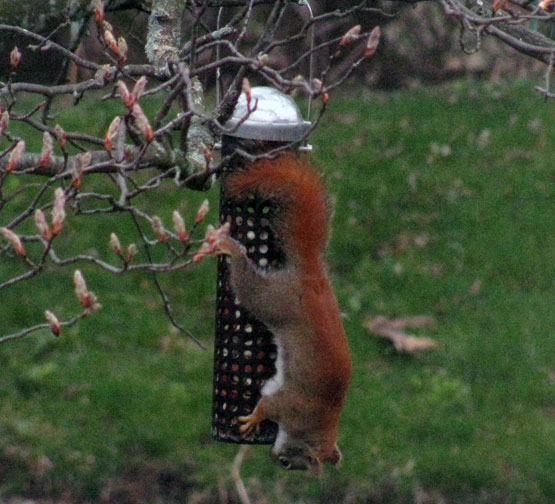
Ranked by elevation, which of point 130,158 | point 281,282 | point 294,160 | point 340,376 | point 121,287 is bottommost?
point 121,287

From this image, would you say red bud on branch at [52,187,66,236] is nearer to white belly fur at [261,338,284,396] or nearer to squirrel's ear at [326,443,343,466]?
white belly fur at [261,338,284,396]

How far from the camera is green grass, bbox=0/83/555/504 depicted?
15.7 ft

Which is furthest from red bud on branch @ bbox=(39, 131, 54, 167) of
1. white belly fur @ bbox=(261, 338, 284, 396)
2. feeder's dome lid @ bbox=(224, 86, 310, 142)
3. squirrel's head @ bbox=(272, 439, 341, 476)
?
squirrel's head @ bbox=(272, 439, 341, 476)

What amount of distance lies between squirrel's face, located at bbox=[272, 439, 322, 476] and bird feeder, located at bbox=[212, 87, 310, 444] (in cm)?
5

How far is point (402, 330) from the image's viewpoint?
5660 millimetres

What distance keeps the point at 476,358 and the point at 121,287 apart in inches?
72.1

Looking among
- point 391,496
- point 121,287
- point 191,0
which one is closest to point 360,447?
point 391,496

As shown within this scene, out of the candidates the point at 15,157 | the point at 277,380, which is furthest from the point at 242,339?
the point at 15,157

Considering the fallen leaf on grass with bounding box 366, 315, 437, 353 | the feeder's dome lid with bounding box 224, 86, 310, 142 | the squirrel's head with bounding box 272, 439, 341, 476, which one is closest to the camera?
the feeder's dome lid with bounding box 224, 86, 310, 142

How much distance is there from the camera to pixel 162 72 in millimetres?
2521

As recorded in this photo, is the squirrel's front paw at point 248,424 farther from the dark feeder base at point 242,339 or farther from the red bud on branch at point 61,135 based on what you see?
the red bud on branch at point 61,135

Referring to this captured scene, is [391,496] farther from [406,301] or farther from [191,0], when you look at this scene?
[191,0]

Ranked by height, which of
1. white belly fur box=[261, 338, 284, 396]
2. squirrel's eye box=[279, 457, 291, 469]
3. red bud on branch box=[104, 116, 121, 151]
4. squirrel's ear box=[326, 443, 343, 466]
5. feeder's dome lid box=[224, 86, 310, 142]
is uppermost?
red bud on branch box=[104, 116, 121, 151]

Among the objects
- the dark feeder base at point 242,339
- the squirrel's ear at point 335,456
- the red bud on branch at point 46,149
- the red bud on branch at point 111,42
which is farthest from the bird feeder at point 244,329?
the red bud on branch at point 46,149
